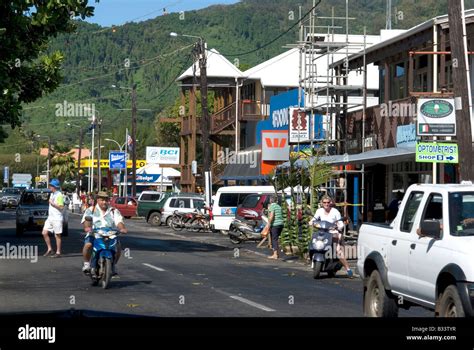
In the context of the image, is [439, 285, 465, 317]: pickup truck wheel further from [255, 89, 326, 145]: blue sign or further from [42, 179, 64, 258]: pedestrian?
[255, 89, 326, 145]: blue sign

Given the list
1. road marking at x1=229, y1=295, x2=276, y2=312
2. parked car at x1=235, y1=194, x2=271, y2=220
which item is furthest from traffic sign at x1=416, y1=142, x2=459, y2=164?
parked car at x1=235, y1=194, x2=271, y2=220

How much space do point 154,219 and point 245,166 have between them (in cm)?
728

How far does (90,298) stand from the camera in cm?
1614

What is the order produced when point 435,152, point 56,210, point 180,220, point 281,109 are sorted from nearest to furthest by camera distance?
point 435,152 → point 56,210 → point 180,220 → point 281,109

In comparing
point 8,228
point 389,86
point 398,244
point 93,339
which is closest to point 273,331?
point 93,339

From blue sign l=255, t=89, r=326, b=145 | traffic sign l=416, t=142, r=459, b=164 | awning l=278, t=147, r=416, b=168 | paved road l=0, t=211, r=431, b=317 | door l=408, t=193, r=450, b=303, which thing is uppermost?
blue sign l=255, t=89, r=326, b=145

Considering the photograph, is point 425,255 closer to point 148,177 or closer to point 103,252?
point 103,252

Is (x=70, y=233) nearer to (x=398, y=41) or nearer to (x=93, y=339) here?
(x=398, y=41)

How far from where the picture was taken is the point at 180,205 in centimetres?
5084

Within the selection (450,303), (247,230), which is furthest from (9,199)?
(450,303)

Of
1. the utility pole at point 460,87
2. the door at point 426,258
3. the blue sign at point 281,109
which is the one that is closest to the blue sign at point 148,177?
the blue sign at point 281,109

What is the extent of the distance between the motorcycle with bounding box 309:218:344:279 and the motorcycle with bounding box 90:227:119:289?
18.6 ft

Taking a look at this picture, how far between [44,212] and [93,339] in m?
32.7

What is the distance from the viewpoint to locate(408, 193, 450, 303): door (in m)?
11.0
